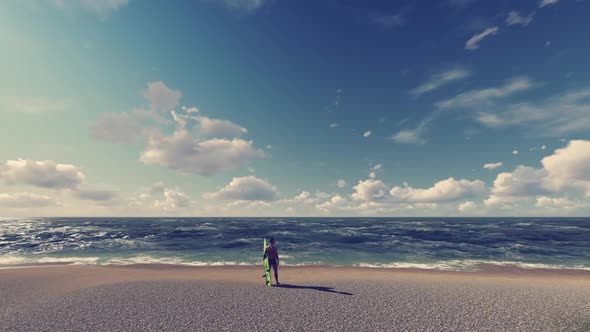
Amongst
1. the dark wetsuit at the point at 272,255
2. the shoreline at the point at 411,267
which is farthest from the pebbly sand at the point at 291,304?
the shoreline at the point at 411,267

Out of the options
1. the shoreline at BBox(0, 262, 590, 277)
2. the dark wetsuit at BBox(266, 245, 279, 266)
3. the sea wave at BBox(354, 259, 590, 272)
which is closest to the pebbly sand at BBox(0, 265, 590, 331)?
the dark wetsuit at BBox(266, 245, 279, 266)

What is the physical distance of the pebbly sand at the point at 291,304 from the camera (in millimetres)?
10094

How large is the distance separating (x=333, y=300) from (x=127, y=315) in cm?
917

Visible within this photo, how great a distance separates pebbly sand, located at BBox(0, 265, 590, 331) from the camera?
397 inches

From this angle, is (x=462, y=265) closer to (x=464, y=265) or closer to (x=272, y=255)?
(x=464, y=265)

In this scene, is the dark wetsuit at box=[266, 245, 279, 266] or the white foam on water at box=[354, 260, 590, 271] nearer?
the dark wetsuit at box=[266, 245, 279, 266]

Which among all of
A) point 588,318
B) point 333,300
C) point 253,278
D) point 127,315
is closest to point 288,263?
point 253,278

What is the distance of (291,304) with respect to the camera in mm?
12180

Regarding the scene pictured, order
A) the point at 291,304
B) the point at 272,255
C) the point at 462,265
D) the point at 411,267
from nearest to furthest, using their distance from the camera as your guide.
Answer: the point at 291,304
the point at 272,255
the point at 411,267
the point at 462,265

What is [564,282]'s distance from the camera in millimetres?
17266

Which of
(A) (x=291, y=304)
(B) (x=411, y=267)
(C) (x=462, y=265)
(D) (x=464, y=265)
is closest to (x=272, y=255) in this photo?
(A) (x=291, y=304)

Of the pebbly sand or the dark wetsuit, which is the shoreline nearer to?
the pebbly sand

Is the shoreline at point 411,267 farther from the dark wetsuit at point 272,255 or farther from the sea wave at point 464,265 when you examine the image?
the dark wetsuit at point 272,255

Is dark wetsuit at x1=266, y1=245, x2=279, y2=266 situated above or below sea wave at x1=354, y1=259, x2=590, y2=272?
above
